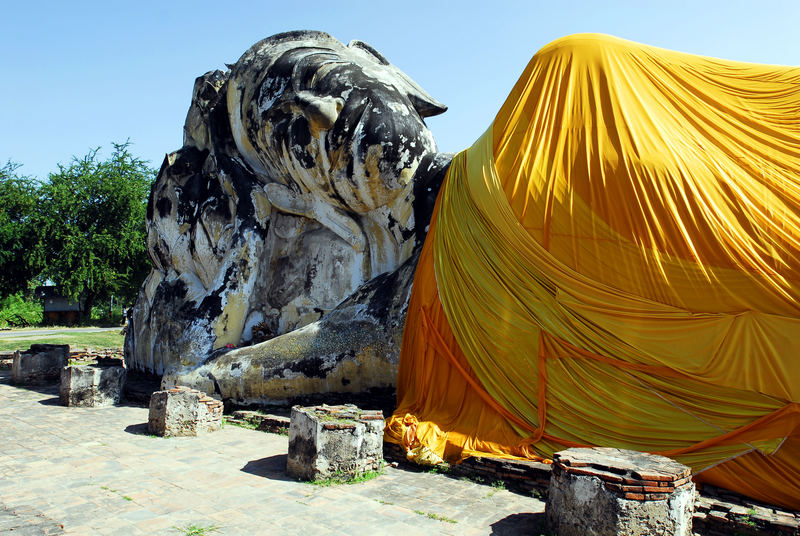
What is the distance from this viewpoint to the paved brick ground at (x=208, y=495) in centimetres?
372

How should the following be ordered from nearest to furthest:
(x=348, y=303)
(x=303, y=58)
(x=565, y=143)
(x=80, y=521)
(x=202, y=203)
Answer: (x=80, y=521)
(x=565, y=143)
(x=348, y=303)
(x=303, y=58)
(x=202, y=203)

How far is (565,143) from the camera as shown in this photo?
529 cm

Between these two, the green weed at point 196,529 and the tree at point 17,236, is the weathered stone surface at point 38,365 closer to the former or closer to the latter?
the green weed at point 196,529

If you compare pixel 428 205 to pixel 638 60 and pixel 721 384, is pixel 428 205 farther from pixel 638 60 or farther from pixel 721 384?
pixel 721 384

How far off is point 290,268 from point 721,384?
16.4ft

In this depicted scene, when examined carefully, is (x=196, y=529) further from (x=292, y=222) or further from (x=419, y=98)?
(x=419, y=98)

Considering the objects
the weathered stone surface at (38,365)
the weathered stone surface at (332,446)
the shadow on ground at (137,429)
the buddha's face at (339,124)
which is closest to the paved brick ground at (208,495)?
the weathered stone surface at (332,446)

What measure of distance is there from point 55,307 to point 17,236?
7474 millimetres

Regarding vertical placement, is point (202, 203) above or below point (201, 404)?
above

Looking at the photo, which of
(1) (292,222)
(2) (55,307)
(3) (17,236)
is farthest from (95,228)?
(1) (292,222)

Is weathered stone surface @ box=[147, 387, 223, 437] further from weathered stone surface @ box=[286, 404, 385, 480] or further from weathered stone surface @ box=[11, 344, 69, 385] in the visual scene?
weathered stone surface @ box=[11, 344, 69, 385]

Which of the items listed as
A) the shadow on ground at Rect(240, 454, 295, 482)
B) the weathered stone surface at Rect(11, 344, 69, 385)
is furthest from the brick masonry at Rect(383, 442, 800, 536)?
the weathered stone surface at Rect(11, 344, 69, 385)

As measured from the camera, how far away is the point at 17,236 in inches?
853

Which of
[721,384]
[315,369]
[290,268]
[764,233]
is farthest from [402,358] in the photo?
[764,233]
